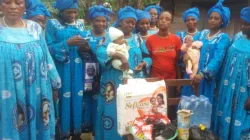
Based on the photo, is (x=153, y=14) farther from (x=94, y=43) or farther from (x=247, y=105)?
(x=247, y=105)

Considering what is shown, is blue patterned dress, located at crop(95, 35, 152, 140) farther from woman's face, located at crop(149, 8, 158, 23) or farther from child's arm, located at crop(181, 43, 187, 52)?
woman's face, located at crop(149, 8, 158, 23)

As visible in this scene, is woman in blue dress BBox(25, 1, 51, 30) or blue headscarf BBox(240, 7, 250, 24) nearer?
blue headscarf BBox(240, 7, 250, 24)

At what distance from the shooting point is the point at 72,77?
3.95m

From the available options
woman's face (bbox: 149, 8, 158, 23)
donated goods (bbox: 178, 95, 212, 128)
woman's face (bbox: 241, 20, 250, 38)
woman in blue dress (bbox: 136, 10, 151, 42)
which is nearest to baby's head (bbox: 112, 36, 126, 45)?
woman in blue dress (bbox: 136, 10, 151, 42)

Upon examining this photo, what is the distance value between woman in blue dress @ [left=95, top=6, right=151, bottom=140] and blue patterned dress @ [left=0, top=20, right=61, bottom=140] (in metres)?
0.82

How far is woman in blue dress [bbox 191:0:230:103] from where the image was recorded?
3.66 m

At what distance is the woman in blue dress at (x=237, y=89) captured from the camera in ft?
11.1

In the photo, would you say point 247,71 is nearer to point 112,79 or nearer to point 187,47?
point 187,47

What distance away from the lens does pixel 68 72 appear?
389 cm

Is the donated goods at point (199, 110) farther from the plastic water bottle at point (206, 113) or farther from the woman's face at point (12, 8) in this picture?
the woman's face at point (12, 8)

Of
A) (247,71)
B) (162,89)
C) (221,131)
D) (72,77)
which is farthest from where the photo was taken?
(72,77)

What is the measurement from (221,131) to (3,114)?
2.50 metres

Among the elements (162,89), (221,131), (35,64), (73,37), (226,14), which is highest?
(226,14)

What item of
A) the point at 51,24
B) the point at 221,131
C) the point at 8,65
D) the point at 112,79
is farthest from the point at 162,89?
the point at 51,24
